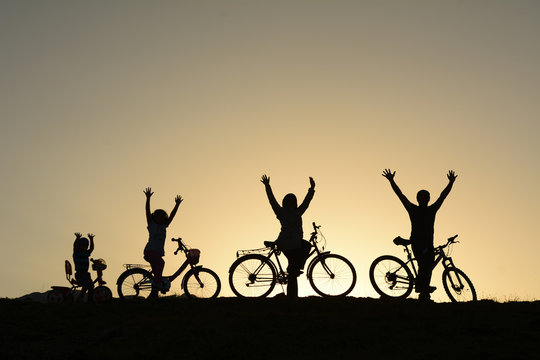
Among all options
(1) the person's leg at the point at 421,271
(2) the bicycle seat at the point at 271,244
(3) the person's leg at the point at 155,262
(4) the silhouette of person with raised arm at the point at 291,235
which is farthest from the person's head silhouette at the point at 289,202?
(3) the person's leg at the point at 155,262

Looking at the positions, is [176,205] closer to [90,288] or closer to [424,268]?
[90,288]

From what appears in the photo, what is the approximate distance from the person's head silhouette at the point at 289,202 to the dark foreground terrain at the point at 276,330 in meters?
2.38

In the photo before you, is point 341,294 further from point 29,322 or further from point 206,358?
point 29,322

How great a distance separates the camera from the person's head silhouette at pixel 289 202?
1552cm

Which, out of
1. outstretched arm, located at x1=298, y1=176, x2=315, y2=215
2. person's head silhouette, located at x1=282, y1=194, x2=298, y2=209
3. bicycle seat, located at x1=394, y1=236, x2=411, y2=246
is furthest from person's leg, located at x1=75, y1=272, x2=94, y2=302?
bicycle seat, located at x1=394, y1=236, x2=411, y2=246

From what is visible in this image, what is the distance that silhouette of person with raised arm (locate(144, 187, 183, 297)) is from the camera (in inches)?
629

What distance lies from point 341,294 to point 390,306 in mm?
1525

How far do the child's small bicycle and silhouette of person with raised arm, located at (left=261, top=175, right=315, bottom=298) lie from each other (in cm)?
512

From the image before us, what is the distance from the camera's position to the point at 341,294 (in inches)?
600

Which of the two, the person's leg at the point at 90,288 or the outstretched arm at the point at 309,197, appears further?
the person's leg at the point at 90,288

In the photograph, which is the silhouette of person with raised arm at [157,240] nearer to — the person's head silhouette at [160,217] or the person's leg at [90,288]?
the person's head silhouette at [160,217]

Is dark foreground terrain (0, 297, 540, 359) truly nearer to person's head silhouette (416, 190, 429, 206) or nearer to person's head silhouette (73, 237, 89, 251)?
person's head silhouette (416, 190, 429, 206)

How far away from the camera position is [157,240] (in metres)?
16.0

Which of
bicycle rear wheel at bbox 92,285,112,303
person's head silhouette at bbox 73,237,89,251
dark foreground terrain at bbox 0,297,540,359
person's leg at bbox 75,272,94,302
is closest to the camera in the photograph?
dark foreground terrain at bbox 0,297,540,359
